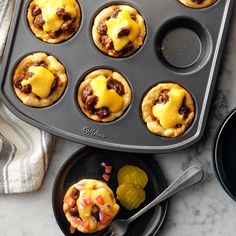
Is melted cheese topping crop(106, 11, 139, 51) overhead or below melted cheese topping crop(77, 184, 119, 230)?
overhead

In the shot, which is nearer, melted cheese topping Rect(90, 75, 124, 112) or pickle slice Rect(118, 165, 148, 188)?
melted cheese topping Rect(90, 75, 124, 112)

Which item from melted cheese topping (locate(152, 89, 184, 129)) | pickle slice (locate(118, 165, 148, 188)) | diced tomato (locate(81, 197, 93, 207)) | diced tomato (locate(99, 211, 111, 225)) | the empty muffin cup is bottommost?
diced tomato (locate(99, 211, 111, 225))

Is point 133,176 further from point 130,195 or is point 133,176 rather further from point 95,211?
point 95,211

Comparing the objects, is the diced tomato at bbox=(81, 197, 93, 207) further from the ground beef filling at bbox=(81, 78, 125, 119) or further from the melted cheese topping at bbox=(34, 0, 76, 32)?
the melted cheese topping at bbox=(34, 0, 76, 32)

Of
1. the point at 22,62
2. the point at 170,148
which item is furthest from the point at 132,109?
the point at 22,62

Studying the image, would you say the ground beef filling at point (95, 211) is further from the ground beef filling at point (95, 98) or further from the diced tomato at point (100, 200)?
the ground beef filling at point (95, 98)

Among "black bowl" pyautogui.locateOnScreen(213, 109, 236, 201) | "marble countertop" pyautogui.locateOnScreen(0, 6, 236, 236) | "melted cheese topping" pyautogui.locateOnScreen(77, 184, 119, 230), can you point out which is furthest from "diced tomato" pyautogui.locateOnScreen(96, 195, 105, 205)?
"black bowl" pyautogui.locateOnScreen(213, 109, 236, 201)

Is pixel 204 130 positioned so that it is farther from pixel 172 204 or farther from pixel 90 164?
pixel 90 164
